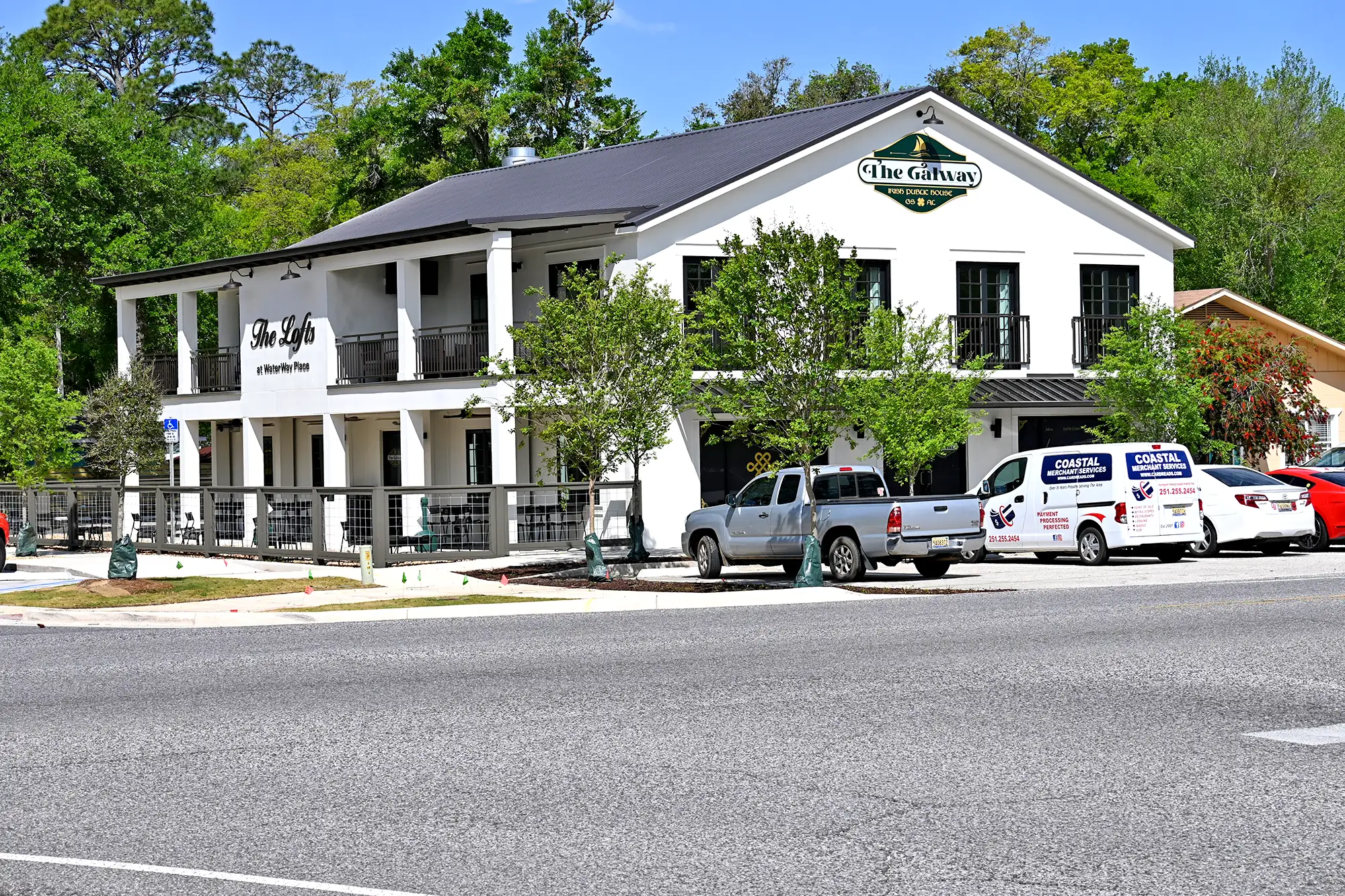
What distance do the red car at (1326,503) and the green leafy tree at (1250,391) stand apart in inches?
197

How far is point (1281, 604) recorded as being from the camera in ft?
57.2

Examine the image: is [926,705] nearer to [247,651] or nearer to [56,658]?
[247,651]

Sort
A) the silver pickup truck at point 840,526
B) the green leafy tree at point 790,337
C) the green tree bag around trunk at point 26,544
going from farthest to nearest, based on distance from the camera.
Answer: the green tree bag around trunk at point 26,544 < the green leafy tree at point 790,337 < the silver pickup truck at point 840,526

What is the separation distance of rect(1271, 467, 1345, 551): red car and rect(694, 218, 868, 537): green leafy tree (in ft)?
33.2

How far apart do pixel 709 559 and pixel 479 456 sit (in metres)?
12.2

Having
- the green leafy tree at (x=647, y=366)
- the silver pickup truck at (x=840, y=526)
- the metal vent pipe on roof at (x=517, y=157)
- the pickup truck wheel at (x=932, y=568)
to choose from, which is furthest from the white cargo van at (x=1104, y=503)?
the metal vent pipe on roof at (x=517, y=157)

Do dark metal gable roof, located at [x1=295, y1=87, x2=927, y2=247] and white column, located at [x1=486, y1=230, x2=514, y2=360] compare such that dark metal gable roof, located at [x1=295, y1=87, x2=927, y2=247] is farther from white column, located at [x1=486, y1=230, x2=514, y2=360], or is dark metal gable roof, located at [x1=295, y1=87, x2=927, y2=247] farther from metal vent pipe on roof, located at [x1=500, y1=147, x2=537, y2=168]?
metal vent pipe on roof, located at [x1=500, y1=147, x2=537, y2=168]

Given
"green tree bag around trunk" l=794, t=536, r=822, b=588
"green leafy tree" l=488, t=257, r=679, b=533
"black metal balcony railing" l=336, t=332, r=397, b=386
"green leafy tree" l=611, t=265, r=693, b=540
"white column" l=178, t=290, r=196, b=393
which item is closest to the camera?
"green tree bag around trunk" l=794, t=536, r=822, b=588

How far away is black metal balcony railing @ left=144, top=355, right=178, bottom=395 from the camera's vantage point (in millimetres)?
38875

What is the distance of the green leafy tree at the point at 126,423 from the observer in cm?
3638

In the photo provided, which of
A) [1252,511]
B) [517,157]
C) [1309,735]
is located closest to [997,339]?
[1252,511]

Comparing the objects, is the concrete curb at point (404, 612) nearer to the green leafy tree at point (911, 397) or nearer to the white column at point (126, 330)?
the green leafy tree at point (911, 397)

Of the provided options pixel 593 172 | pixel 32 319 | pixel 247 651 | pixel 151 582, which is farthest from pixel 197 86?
pixel 247 651

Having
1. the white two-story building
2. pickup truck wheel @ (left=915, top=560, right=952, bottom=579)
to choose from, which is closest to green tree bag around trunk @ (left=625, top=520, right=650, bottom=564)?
the white two-story building
